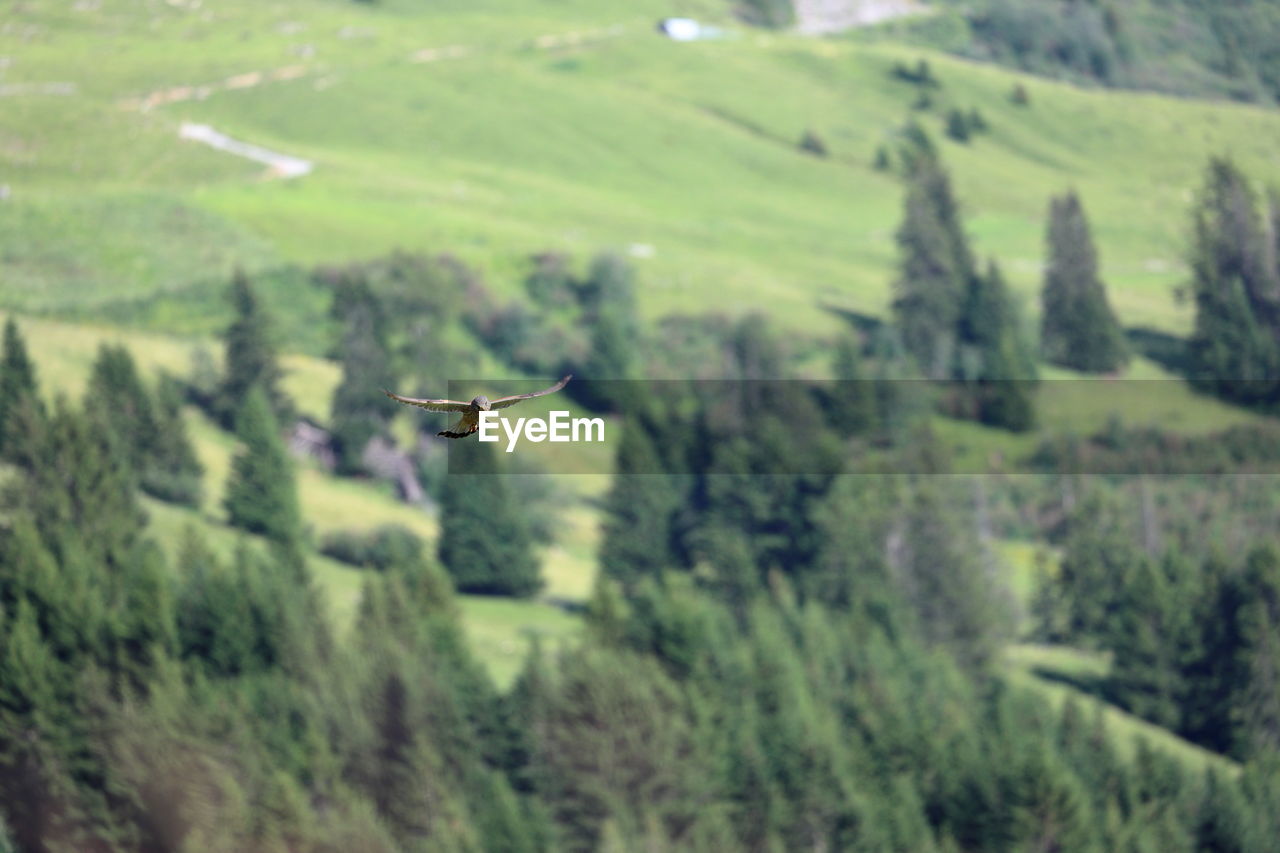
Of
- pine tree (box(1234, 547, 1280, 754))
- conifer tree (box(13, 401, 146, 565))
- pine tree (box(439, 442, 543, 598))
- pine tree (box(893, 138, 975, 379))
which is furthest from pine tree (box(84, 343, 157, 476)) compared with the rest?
pine tree (box(893, 138, 975, 379))

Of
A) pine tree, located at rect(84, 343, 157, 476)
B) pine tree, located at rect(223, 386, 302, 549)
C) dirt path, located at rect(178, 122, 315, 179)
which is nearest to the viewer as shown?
pine tree, located at rect(223, 386, 302, 549)

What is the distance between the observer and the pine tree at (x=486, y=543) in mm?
100688

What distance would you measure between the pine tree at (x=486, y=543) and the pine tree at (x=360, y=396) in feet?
23.5

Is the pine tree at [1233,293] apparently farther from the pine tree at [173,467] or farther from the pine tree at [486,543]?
the pine tree at [173,467]

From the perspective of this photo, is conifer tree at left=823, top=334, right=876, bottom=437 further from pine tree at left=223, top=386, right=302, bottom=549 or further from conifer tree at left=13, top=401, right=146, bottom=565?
conifer tree at left=13, top=401, right=146, bottom=565

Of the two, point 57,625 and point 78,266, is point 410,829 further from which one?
point 78,266

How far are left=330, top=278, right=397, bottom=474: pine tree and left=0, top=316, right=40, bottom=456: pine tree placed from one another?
52.9 feet

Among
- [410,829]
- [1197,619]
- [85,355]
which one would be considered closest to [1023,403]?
[1197,619]

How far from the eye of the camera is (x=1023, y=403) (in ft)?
411

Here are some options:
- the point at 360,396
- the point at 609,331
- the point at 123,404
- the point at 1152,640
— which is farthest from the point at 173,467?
the point at 1152,640

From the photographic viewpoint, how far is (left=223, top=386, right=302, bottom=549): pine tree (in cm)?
9719

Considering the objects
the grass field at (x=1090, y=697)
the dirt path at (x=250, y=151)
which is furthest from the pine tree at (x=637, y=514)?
the dirt path at (x=250, y=151)

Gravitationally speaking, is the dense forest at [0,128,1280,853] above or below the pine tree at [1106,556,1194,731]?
above

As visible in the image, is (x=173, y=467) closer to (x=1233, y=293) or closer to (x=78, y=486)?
(x=78, y=486)
